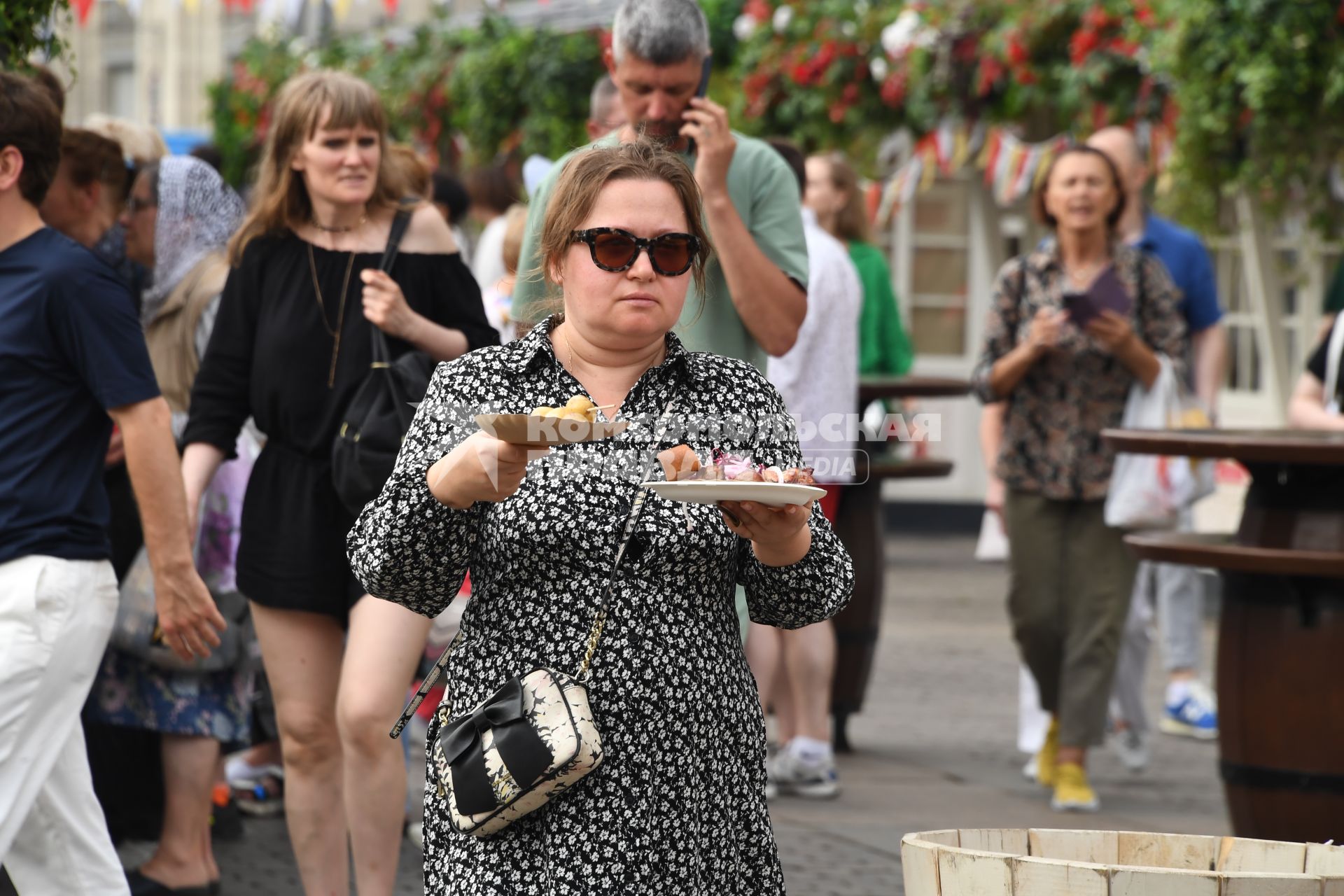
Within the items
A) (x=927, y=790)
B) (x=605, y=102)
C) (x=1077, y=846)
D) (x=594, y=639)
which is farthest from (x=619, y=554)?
(x=927, y=790)

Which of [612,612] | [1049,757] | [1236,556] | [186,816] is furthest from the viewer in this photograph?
[1049,757]

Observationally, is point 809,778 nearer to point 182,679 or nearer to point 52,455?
point 182,679

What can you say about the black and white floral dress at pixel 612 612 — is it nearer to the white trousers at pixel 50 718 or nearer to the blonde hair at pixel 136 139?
the white trousers at pixel 50 718

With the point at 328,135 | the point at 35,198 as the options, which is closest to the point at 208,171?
the point at 328,135

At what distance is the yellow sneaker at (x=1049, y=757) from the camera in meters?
6.83

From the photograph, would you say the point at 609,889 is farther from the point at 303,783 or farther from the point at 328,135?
the point at 328,135

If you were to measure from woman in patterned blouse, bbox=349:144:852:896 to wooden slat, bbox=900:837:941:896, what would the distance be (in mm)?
301

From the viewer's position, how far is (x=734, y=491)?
2.46 metres

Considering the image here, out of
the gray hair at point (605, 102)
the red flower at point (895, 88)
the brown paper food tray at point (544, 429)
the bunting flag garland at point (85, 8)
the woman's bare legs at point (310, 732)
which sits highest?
the bunting flag garland at point (85, 8)

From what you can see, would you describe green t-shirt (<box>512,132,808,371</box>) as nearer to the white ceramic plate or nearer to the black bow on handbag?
the black bow on handbag

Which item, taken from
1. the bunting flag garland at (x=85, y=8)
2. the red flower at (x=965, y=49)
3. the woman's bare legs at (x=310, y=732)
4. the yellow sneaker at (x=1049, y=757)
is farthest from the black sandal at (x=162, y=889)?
the red flower at (x=965, y=49)

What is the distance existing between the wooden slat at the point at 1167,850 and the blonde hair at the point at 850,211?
5.34 metres

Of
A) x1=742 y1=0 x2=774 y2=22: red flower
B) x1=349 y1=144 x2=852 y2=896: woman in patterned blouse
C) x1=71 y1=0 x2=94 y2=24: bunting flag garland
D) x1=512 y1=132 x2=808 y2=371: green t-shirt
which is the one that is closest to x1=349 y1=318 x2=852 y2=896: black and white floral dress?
x1=349 y1=144 x2=852 y2=896: woman in patterned blouse

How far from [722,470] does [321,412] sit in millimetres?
2032
